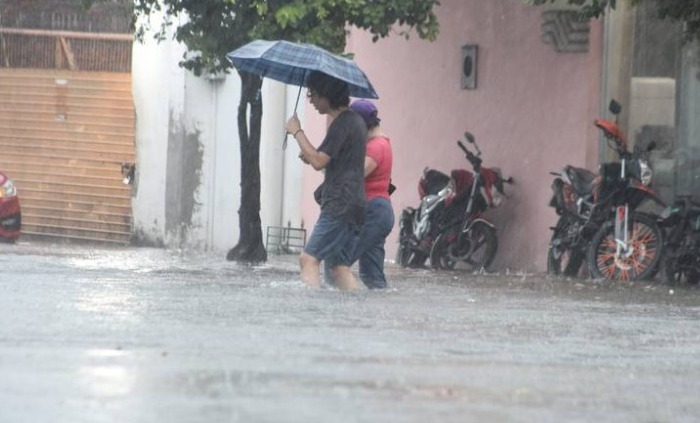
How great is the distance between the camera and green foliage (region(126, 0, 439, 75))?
633 inches

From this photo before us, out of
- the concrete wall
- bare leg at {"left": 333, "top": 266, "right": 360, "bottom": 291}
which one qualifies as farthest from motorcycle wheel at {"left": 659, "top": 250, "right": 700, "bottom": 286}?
the concrete wall

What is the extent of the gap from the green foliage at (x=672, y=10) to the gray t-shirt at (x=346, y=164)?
2.94 m

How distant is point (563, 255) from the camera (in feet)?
54.3

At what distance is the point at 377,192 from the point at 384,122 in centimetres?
819

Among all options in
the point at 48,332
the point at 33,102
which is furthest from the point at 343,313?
the point at 33,102

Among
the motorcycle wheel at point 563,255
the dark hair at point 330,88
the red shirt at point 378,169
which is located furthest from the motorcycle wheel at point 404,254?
the dark hair at point 330,88

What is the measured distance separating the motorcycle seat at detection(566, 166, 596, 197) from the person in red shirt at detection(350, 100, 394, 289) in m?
3.66

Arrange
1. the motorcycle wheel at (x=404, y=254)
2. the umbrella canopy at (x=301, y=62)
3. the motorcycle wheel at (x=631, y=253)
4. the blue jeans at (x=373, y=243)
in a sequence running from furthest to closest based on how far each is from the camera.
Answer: the motorcycle wheel at (x=404, y=254), the motorcycle wheel at (x=631, y=253), the umbrella canopy at (x=301, y=62), the blue jeans at (x=373, y=243)

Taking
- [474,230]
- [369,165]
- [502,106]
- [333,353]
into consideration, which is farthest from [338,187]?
[502,106]

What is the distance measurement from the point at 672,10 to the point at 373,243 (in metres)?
3.92

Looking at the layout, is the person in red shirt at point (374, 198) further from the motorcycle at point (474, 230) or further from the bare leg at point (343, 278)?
the motorcycle at point (474, 230)

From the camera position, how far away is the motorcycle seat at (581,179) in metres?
16.2

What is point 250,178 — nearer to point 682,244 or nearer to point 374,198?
point 682,244

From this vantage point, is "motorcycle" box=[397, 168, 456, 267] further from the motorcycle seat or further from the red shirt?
the red shirt
